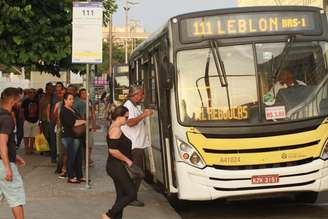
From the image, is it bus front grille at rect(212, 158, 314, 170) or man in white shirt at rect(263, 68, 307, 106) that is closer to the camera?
bus front grille at rect(212, 158, 314, 170)

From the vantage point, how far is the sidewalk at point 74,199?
9039 millimetres

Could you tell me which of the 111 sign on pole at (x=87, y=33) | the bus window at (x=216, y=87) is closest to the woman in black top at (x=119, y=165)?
the bus window at (x=216, y=87)

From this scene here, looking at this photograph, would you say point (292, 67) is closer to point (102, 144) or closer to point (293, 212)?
point (293, 212)

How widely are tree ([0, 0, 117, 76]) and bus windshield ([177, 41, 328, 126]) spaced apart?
20.0 ft

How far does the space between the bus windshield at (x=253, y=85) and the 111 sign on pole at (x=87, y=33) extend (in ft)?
9.39

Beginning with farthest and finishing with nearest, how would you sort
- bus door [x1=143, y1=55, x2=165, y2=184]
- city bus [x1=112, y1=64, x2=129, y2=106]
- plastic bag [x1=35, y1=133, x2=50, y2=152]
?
city bus [x1=112, y1=64, x2=129, y2=106] < plastic bag [x1=35, y1=133, x2=50, y2=152] < bus door [x1=143, y1=55, x2=165, y2=184]

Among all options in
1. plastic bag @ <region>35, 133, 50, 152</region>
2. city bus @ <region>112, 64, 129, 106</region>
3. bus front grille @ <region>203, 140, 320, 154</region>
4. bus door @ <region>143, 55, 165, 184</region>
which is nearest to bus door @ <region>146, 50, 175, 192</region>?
bus door @ <region>143, 55, 165, 184</region>

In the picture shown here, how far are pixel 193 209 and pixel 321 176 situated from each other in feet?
7.45

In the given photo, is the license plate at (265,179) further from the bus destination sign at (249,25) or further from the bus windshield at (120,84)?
the bus windshield at (120,84)

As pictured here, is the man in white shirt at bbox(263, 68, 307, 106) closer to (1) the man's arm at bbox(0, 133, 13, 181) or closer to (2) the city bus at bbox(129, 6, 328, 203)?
(2) the city bus at bbox(129, 6, 328, 203)

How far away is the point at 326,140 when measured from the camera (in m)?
8.34

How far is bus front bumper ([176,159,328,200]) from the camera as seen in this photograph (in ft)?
26.7

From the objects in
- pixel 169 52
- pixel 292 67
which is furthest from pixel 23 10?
pixel 292 67

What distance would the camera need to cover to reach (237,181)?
8.15 meters
